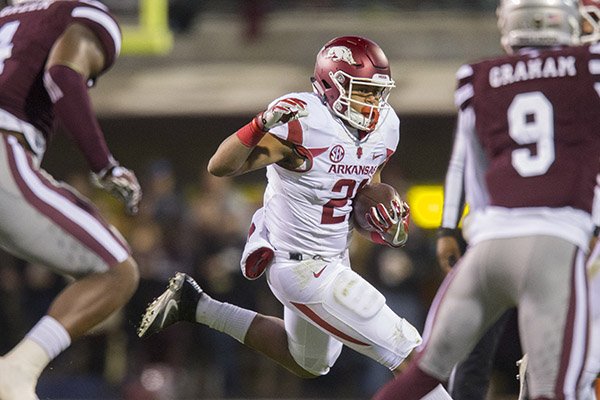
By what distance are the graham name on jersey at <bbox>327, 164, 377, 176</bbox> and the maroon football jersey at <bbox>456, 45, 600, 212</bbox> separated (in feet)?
3.71

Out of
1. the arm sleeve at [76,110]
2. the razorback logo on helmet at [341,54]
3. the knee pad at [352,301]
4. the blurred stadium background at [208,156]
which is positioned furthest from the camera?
the blurred stadium background at [208,156]

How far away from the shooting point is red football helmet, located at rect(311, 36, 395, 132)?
4930mm

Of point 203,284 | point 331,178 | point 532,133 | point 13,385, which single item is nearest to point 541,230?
point 532,133

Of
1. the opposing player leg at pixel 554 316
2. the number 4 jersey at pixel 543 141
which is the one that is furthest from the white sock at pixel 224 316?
the opposing player leg at pixel 554 316

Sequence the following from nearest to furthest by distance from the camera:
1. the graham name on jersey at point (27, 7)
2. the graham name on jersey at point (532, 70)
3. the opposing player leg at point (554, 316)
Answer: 1. the opposing player leg at point (554, 316)
2. the graham name on jersey at point (532, 70)
3. the graham name on jersey at point (27, 7)

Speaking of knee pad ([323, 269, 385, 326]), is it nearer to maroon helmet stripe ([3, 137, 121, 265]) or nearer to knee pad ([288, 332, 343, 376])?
knee pad ([288, 332, 343, 376])

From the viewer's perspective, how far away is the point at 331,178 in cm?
493

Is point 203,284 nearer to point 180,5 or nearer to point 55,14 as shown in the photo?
point 180,5

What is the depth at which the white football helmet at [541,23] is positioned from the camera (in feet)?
13.0

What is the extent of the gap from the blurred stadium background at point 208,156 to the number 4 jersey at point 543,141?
428 centimetres

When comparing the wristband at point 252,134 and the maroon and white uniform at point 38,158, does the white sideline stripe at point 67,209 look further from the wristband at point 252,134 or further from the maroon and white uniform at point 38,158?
the wristband at point 252,134

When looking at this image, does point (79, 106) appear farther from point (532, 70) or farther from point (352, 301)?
point (532, 70)

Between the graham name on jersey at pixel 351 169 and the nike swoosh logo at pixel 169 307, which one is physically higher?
the graham name on jersey at pixel 351 169

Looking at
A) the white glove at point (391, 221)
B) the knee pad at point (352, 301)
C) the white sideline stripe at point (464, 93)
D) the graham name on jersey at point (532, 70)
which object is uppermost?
the graham name on jersey at point (532, 70)
